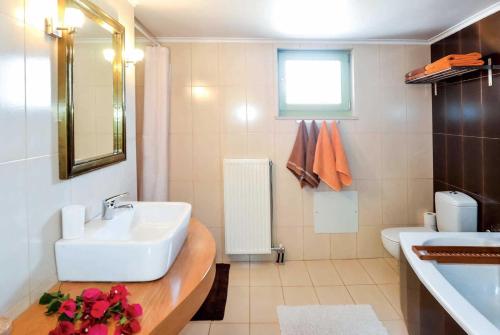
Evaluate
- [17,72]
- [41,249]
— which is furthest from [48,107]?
[41,249]

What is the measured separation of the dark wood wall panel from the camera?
8.21ft

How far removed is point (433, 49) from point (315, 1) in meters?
1.58

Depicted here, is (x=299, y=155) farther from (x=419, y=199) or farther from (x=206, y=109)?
(x=419, y=199)

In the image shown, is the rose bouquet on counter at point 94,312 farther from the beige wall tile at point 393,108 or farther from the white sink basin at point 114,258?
the beige wall tile at point 393,108

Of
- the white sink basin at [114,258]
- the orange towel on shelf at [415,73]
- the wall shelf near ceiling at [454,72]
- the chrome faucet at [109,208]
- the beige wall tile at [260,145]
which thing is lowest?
the white sink basin at [114,258]

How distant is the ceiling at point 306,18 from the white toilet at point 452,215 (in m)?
1.37

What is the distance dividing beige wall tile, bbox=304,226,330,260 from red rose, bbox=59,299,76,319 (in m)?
2.53

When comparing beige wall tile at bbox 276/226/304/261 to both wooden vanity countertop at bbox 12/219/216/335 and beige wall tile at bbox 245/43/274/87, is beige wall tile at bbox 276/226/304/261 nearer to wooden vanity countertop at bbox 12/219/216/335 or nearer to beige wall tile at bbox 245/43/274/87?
beige wall tile at bbox 245/43/274/87

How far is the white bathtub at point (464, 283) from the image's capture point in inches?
52.7

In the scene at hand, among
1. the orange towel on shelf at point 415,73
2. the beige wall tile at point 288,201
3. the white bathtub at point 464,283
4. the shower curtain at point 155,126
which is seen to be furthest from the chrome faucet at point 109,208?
the orange towel on shelf at point 415,73

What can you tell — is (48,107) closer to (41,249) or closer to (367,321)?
(41,249)

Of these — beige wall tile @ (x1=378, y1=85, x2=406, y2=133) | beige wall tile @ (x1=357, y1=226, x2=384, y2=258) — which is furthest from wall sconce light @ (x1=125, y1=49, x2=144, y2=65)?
beige wall tile @ (x1=357, y1=226, x2=384, y2=258)

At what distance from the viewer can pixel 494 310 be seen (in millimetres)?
1928

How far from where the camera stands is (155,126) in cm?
305
